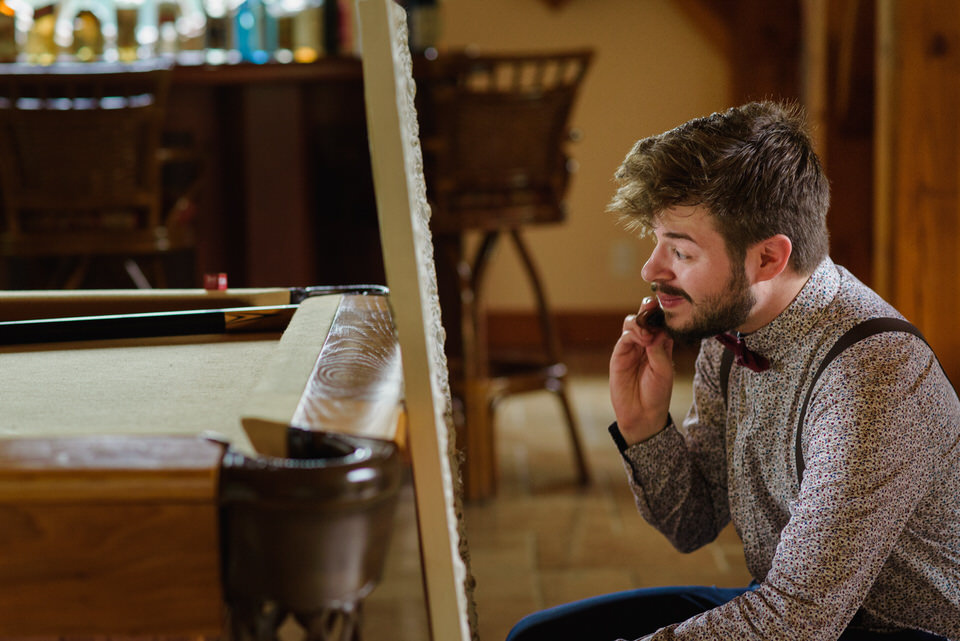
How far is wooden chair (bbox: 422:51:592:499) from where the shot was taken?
8.97 ft

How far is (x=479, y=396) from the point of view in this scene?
284cm

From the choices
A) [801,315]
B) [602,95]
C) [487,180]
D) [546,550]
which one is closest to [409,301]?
[801,315]

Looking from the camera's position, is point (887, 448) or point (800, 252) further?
point (800, 252)

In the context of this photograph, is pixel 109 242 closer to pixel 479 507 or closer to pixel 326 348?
pixel 479 507

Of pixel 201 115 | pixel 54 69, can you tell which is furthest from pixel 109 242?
pixel 201 115

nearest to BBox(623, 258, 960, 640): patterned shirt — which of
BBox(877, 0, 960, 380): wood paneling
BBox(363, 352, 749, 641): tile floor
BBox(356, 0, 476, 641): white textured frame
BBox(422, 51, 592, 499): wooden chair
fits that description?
BBox(356, 0, 476, 641): white textured frame

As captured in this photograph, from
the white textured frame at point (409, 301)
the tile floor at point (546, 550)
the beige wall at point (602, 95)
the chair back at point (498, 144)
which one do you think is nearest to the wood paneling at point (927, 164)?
the tile floor at point (546, 550)

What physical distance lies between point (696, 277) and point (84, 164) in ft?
6.83

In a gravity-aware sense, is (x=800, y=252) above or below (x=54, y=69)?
below

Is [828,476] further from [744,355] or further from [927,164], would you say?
[927,164]

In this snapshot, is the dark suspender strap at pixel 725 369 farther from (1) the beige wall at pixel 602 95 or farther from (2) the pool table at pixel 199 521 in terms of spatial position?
(1) the beige wall at pixel 602 95

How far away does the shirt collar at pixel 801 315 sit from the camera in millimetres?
1119

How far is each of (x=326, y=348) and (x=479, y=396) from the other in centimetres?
198

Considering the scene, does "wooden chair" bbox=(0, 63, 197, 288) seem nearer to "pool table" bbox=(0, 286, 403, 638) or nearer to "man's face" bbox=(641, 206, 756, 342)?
"man's face" bbox=(641, 206, 756, 342)
